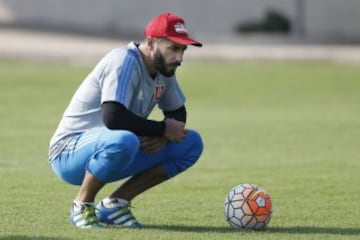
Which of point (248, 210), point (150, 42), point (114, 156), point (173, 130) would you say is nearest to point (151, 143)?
point (173, 130)

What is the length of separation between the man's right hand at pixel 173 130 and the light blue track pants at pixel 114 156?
0.77 feet

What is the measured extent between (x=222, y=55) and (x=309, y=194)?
88.8 ft

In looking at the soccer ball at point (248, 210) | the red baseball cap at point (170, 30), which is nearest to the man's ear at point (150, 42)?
the red baseball cap at point (170, 30)

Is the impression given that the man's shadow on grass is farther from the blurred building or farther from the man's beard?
the blurred building

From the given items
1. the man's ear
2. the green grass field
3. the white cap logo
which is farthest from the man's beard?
the green grass field

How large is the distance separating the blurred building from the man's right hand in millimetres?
37168

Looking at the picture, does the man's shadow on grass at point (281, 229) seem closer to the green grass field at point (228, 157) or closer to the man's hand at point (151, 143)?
the green grass field at point (228, 157)

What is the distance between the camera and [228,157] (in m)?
15.5

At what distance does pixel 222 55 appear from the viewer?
126 ft

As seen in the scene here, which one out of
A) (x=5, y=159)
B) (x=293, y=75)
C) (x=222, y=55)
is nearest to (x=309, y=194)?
(x=5, y=159)

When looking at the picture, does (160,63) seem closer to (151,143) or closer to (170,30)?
(170,30)

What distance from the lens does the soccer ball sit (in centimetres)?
910

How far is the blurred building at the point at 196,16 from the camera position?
157ft

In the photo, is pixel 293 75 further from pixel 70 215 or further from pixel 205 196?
pixel 70 215
